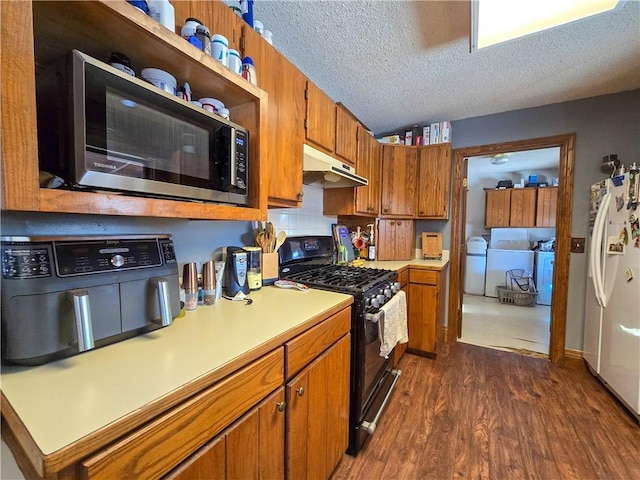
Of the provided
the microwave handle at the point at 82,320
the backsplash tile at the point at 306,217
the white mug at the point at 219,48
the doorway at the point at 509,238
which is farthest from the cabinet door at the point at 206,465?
the doorway at the point at 509,238

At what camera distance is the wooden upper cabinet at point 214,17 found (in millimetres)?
898

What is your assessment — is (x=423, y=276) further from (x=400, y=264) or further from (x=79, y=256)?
(x=79, y=256)

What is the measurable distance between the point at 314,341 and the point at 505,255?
5095mm

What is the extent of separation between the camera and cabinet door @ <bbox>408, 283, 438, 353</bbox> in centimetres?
243

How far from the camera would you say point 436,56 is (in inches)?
67.8

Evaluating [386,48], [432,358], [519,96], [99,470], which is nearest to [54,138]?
[99,470]

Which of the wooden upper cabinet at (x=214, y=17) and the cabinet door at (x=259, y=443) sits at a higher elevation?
the wooden upper cabinet at (x=214, y=17)

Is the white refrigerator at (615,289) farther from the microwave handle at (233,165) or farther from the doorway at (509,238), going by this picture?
the microwave handle at (233,165)

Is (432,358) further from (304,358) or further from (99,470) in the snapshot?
(99,470)

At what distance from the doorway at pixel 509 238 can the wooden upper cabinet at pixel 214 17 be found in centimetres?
390

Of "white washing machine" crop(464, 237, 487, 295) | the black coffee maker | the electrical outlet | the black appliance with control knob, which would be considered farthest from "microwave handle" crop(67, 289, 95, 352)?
"white washing machine" crop(464, 237, 487, 295)

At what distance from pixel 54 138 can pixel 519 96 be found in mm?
3019

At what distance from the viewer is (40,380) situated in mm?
566

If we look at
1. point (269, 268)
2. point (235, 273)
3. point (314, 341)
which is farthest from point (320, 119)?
point (314, 341)
